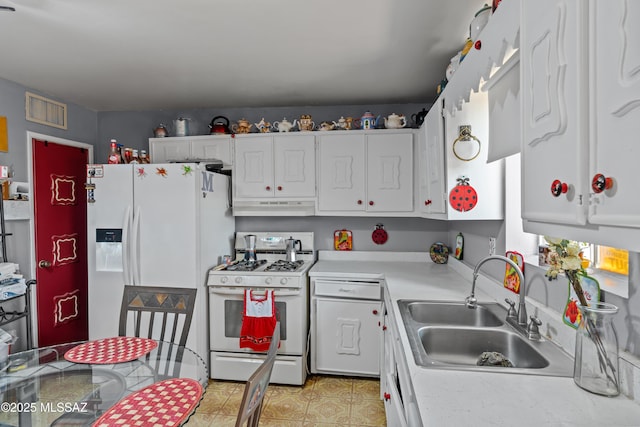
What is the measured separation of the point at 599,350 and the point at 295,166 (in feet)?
8.39

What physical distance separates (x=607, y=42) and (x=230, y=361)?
9.71ft

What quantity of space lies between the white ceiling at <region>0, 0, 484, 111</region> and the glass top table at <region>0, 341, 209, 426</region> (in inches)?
68.8

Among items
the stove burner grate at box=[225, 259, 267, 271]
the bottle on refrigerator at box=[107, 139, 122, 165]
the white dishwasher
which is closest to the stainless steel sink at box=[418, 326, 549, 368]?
the white dishwasher

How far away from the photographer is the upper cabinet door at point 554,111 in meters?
0.71

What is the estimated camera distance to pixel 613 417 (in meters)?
0.89

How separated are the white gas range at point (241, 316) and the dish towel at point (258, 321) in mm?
71

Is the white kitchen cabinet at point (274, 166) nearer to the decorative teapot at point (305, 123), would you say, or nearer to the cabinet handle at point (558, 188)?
the decorative teapot at point (305, 123)

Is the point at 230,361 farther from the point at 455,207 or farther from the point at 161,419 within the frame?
the point at 455,207

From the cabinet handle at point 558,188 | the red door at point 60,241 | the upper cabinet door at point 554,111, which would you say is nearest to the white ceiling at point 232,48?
the red door at point 60,241

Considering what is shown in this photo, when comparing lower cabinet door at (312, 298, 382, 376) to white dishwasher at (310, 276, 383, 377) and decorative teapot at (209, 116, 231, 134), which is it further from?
decorative teapot at (209, 116, 231, 134)

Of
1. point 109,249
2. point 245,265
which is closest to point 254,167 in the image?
point 245,265

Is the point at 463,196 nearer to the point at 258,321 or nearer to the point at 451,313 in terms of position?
the point at 451,313

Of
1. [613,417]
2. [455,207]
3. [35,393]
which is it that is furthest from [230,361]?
[613,417]

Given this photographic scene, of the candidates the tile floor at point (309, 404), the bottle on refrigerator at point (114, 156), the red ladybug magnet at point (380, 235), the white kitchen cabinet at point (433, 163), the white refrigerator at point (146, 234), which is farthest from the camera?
the red ladybug magnet at point (380, 235)
